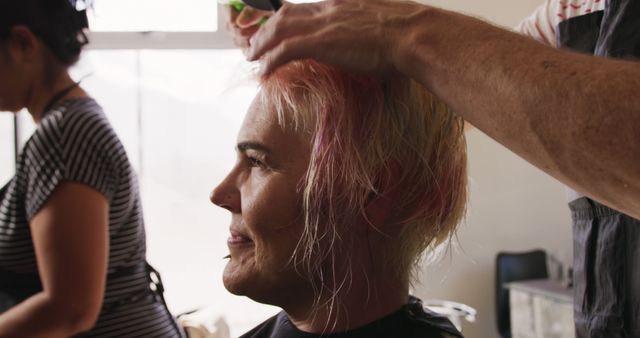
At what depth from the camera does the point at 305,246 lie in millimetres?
908

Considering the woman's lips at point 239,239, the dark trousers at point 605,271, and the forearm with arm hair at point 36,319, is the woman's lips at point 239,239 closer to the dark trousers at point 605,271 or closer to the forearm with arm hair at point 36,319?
the forearm with arm hair at point 36,319

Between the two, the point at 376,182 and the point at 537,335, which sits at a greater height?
the point at 376,182

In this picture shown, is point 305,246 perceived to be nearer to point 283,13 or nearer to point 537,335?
point 283,13

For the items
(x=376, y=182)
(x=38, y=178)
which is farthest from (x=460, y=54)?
(x=38, y=178)

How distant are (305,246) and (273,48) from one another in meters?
0.32

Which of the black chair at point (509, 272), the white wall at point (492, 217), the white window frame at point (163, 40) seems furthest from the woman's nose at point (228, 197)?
the black chair at point (509, 272)

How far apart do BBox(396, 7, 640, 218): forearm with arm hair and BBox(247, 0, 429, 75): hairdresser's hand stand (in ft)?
0.06

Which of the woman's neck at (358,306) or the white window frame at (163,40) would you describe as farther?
the white window frame at (163,40)

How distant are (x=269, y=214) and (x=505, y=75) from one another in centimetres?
43

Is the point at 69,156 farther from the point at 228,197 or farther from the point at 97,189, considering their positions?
the point at 228,197

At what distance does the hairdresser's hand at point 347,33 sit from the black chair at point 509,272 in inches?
123

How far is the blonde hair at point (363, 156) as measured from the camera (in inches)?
34.6

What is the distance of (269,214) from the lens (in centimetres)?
91

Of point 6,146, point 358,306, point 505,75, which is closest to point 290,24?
point 505,75
